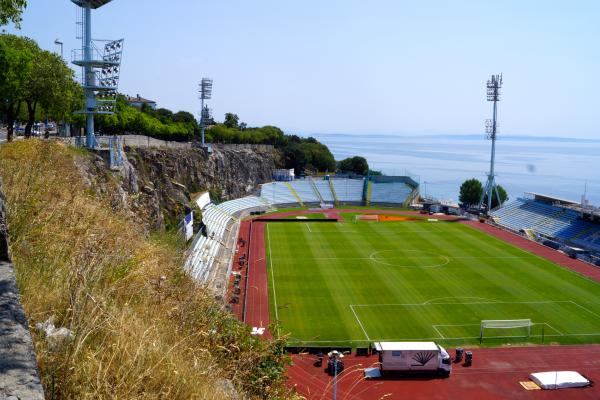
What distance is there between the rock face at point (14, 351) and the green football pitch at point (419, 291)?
17945 millimetres

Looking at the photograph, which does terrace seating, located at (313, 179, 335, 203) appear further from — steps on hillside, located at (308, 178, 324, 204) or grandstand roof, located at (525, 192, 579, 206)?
grandstand roof, located at (525, 192, 579, 206)

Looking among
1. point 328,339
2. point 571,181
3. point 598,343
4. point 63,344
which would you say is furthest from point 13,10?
point 571,181

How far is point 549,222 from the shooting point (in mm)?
53188

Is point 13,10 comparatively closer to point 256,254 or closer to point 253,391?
point 253,391

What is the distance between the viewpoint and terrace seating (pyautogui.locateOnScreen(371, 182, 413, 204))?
7325cm

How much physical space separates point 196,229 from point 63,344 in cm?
3917

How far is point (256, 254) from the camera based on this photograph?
1655 inches

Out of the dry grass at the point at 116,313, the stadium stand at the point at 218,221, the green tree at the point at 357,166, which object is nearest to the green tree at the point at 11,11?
the dry grass at the point at 116,313

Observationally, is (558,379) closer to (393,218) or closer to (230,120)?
(393,218)

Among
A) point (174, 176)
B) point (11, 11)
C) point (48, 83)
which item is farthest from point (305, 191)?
point (11, 11)

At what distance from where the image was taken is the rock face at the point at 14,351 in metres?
3.34

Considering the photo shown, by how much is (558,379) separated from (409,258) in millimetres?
20294

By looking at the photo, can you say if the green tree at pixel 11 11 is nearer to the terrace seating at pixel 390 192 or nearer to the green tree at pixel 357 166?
the terrace seating at pixel 390 192

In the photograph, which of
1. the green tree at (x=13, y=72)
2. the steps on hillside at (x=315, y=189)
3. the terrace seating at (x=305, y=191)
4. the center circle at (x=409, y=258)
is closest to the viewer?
the green tree at (x=13, y=72)
